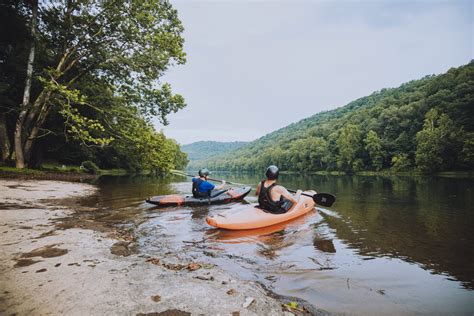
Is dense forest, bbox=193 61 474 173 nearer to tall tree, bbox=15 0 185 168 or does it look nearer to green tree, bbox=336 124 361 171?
green tree, bbox=336 124 361 171

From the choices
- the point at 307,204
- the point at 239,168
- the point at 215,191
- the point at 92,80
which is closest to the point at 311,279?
the point at 307,204

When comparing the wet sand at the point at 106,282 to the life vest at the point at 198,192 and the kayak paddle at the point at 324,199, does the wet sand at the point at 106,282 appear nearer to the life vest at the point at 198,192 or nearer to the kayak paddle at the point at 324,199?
the life vest at the point at 198,192

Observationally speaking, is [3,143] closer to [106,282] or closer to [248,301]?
[106,282]

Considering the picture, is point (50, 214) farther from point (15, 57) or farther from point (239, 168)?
point (239, 168)

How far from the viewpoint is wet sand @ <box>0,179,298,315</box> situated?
2.74 metres

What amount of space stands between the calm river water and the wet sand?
2.26 ft

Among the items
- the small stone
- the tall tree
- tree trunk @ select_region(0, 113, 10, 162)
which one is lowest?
the small stone

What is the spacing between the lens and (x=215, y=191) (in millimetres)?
11977

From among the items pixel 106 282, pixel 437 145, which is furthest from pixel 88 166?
pixel 437 145

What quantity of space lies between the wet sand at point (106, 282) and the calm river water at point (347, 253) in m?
0.69

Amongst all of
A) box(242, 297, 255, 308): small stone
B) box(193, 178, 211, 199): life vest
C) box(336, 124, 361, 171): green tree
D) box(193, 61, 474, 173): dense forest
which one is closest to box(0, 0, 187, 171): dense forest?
box(193, 178, 211, 199): life vest

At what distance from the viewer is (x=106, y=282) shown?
129 inches

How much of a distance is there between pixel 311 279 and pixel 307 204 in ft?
19.8

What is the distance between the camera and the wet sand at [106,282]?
2740 millimetres
